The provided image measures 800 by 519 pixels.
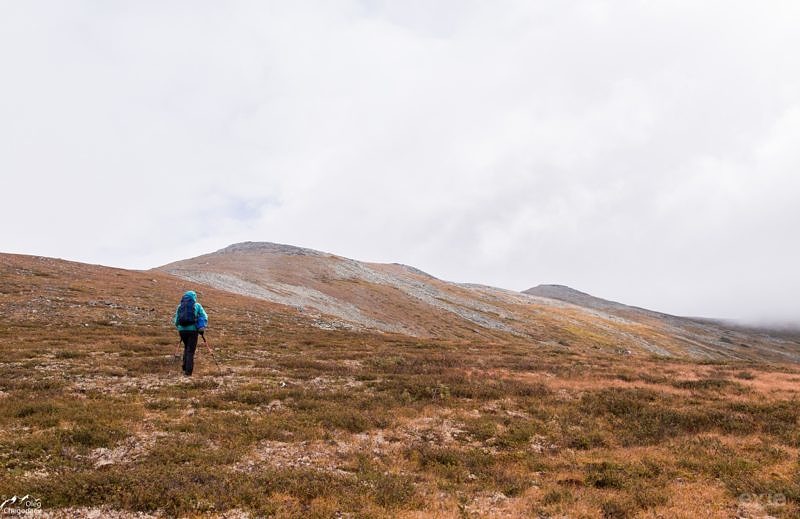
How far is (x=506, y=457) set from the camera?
14625 mm

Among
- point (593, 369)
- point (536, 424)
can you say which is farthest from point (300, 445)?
point (593, 369)

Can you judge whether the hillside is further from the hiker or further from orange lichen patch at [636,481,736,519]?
orange lichen patch at [636,481,736,519]

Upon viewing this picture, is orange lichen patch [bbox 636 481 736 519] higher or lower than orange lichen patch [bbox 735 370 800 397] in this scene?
lower

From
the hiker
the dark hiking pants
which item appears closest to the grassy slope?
the dark hiking pants

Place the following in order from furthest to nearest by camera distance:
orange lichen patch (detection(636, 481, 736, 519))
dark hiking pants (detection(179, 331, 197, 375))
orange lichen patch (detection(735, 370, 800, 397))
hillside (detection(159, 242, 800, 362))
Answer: hillside (detection(159, 242, 800, 362))
orange lichen patch (detection(735, 370, 800, 397))
dark hiking pants (detection(179, 331, 197, 375))
orange lichen patch (detection(636, 481, 736, 519))

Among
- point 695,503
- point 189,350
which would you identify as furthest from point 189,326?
point 695,503

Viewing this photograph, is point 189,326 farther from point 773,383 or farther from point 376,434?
Result: point 773,383

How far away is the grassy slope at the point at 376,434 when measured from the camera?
1080 cm

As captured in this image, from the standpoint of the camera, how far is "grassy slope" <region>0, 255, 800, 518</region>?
10.8 m

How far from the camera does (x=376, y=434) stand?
52.1 feet

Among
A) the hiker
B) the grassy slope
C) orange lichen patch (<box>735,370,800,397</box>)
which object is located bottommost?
the grassy slope

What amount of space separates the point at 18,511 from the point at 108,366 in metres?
15.1

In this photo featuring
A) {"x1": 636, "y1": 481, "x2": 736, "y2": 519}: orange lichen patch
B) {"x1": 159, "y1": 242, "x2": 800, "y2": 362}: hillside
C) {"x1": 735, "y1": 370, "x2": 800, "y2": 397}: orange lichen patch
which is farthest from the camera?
{"x1": 159, "y1": 242, "x2": 800, "y2": 362}: hillside

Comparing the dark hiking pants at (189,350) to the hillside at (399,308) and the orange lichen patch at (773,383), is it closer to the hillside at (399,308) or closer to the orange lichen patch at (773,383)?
the orange lichen patch at (773,383)
